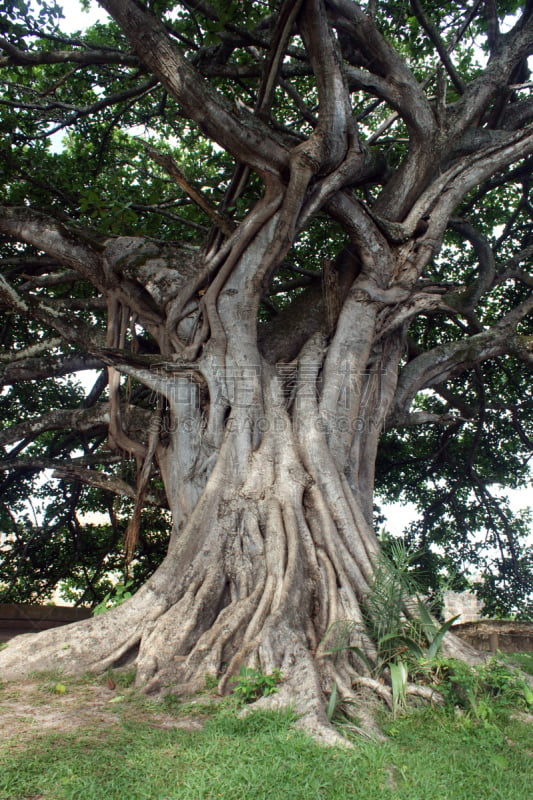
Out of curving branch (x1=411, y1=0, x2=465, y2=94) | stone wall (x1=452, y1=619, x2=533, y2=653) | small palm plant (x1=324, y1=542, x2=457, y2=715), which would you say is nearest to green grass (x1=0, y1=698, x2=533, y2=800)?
small palm plant (x1=324, y1=542, x2=457, y2=715)

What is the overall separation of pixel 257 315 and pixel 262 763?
3.73 meters

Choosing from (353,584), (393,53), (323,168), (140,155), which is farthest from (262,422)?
(140,155)

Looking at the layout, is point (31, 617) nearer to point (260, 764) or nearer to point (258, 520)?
point (258, 520)

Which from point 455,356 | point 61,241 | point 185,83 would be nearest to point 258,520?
point 455,356

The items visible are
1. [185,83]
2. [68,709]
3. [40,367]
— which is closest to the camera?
[68,709]

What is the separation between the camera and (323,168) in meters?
5.17

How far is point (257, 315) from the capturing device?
5488mm

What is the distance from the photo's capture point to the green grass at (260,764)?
7.80ft

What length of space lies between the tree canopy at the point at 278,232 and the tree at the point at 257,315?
3 centimetres

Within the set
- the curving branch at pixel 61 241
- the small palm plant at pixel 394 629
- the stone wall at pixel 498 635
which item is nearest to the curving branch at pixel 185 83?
the curving branch at pixel 61 241

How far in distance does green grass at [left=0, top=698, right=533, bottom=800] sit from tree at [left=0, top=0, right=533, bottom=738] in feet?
1.00

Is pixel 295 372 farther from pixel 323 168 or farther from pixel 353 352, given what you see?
pixel 323 168

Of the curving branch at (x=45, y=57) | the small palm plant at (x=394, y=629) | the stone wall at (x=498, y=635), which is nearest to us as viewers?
the small palm plant at (x=394, y=629)

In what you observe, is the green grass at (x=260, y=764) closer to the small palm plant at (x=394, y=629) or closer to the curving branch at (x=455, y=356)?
the small palm plant at (x=394, y=629)
